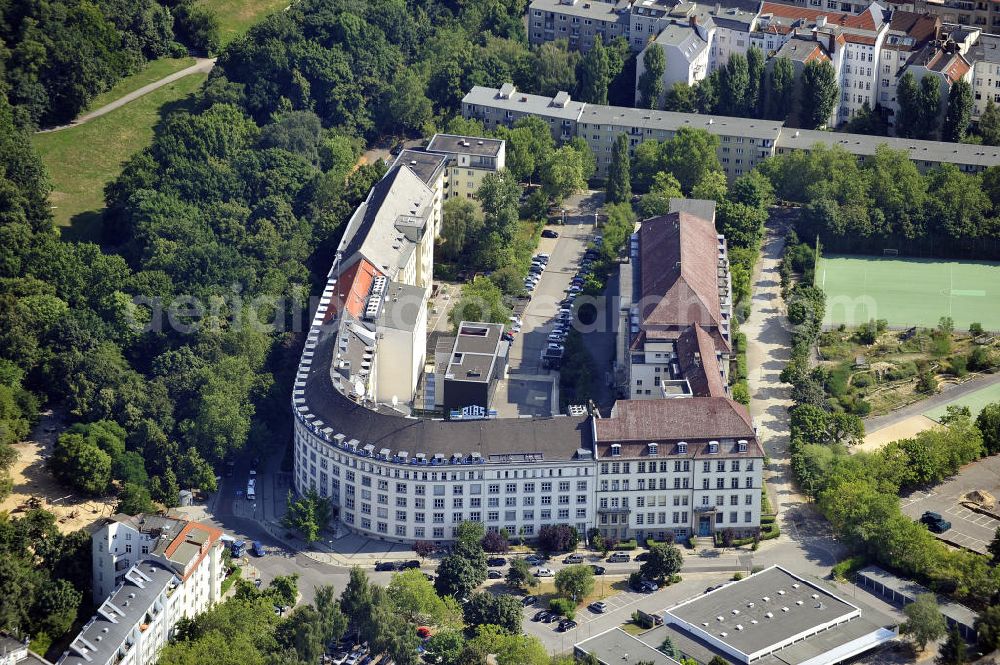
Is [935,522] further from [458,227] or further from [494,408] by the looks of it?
[458,227]

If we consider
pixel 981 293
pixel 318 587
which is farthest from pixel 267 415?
pixel 981 293

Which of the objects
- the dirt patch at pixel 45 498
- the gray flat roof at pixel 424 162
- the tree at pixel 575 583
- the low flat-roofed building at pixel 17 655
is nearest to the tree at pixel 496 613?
the tree at pixel 575 583

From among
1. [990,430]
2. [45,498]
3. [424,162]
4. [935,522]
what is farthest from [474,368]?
[990,430]

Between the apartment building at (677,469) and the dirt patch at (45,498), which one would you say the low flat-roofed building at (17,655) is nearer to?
the dirt patch at (45,498)

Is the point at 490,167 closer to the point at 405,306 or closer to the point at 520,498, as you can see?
the point at 405,306

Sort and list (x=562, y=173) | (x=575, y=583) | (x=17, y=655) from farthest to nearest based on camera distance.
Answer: (x=562, y=173) < (x=575, y=583) < (x=17, y=655)

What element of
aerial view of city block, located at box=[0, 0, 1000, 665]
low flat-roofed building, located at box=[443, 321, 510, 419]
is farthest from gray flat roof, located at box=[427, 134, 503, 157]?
low flat-roofed building, located at box=[443, 321, 510, 419]
